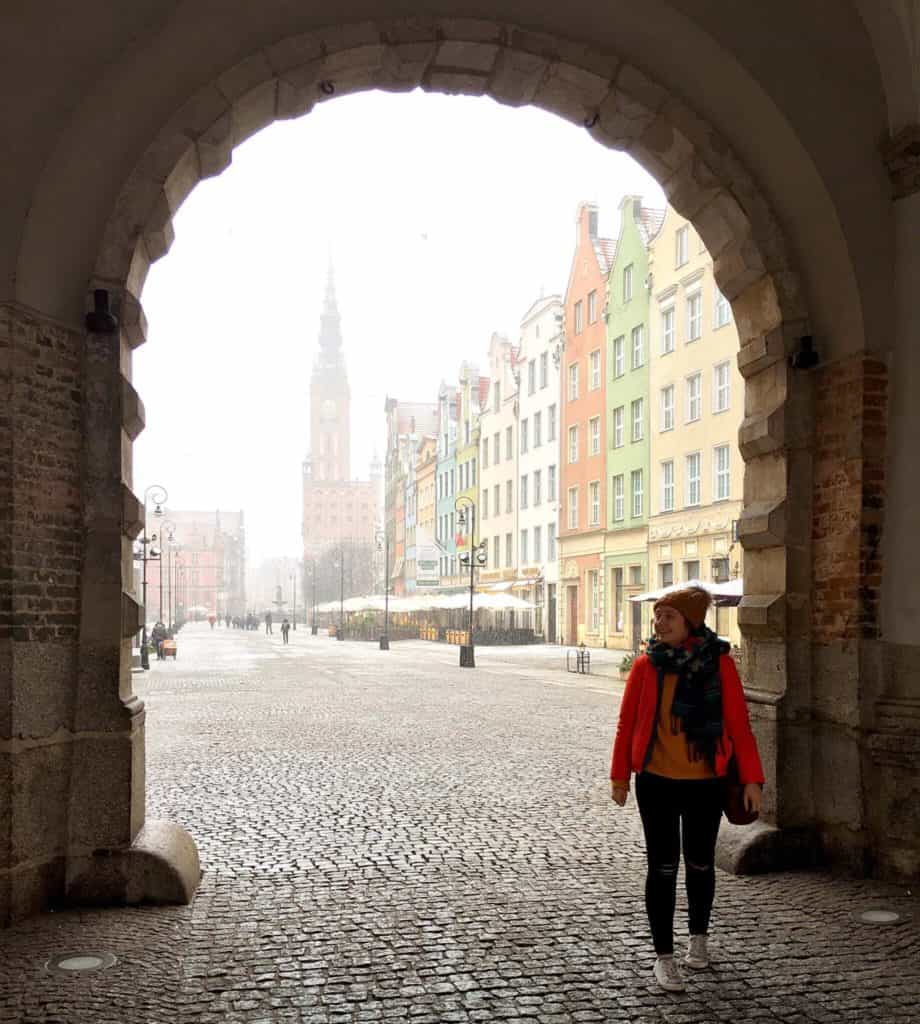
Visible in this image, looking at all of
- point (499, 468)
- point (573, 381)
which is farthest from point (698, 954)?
point (499, 468)

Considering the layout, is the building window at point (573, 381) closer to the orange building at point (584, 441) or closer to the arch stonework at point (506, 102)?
the orange building at point (584, 441)

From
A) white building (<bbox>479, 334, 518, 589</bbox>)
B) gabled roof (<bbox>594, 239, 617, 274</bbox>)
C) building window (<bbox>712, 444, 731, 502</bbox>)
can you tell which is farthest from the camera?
white building (<bbox>479, 334, 518, 589</bbox>)

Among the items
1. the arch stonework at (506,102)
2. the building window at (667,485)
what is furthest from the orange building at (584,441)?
the arch stonework at (506,102)

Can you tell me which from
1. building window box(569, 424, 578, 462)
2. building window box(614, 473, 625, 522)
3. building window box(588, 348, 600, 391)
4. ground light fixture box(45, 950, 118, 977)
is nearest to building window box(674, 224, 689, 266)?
building window box(588, 348, 600, 391)

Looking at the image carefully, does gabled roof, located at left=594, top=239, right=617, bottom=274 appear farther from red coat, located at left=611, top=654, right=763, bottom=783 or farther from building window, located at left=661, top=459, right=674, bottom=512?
red coat, located at left=611, top=654, right=763, bottom=783

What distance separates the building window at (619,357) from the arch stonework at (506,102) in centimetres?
3444

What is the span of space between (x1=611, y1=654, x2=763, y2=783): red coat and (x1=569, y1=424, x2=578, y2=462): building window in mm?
42489

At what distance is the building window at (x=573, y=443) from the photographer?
4738 cm

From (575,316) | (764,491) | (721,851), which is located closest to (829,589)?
(764,491)

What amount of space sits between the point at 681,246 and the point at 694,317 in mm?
2581

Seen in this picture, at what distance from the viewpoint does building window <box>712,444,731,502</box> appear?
33125mm

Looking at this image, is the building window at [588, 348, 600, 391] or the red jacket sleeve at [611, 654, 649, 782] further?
the building window at [588, 348, 600, 391]

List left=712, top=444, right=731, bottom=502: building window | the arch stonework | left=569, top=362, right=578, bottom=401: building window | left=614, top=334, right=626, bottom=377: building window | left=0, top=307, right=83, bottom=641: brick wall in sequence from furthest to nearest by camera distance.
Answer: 1. left=569, top=362, right=578, bottom=401: building window
2. left=614, top=334, right=626, bottom=377: building window
3. left=712, top=444, right=731, bottom=502: building window
4. the arch stonework
5. left=0, top=307, right=83, bottom=641: brick wall

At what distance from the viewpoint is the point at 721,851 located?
7.20 metres
